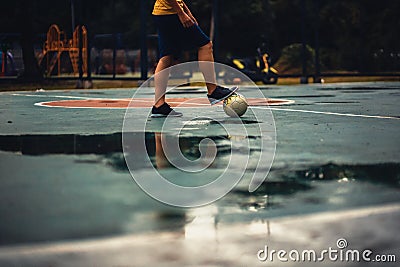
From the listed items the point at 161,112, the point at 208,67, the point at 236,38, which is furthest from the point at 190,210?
the point at 236,38

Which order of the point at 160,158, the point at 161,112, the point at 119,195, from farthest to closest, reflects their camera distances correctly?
the point at 161,112, the point at 160,158, the point at 119,195

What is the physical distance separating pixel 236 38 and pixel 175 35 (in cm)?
3282

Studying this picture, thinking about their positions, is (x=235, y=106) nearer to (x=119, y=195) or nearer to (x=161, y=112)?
(x=161, y=112)

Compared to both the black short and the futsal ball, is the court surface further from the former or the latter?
the black short

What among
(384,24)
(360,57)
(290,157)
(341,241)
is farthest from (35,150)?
(384,24)

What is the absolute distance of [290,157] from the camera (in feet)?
15.5

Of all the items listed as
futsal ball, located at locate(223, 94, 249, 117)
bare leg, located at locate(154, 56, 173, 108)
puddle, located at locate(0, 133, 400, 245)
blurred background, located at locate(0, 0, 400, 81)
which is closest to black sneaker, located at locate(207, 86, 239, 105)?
futsal ball, located at locate(223, 94, 249, 117)

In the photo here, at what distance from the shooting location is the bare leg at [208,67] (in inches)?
314

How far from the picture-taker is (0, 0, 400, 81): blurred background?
2383cm

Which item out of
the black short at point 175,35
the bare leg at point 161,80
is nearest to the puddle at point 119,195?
the bare leg at point 161,80

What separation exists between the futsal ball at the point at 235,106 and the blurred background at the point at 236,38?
34.0ft

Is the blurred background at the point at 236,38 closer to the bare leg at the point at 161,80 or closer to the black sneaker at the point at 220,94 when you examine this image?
the bare leg at the point at 161,80

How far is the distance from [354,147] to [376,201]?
195 centimetres

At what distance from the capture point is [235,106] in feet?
25.7
